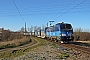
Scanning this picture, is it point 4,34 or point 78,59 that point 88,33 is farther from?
point 78,59

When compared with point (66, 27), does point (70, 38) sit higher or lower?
lower

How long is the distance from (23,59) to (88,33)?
1600 inches

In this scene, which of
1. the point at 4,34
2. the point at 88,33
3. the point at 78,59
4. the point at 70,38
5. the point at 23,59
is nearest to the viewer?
the point at 23,59

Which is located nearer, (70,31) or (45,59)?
(45,59)

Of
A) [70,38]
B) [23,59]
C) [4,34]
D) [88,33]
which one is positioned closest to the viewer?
[23,59]

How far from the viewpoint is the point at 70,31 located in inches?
1033

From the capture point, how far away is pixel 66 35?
25812 millimetres

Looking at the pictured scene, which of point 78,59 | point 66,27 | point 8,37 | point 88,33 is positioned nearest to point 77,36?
point 88,33

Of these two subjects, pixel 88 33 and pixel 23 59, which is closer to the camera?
pixel 23 59

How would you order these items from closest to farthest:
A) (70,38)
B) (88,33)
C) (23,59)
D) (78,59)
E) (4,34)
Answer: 1. (23,59)
2. (78,59)
3. (70,38)
4. (88,33)
5. (4,34)

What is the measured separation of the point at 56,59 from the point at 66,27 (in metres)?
16.2

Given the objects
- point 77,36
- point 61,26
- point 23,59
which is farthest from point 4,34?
point 23,59

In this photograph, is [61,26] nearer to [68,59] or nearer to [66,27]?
[66,27]

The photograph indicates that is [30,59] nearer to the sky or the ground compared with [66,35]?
nearer to the ground
